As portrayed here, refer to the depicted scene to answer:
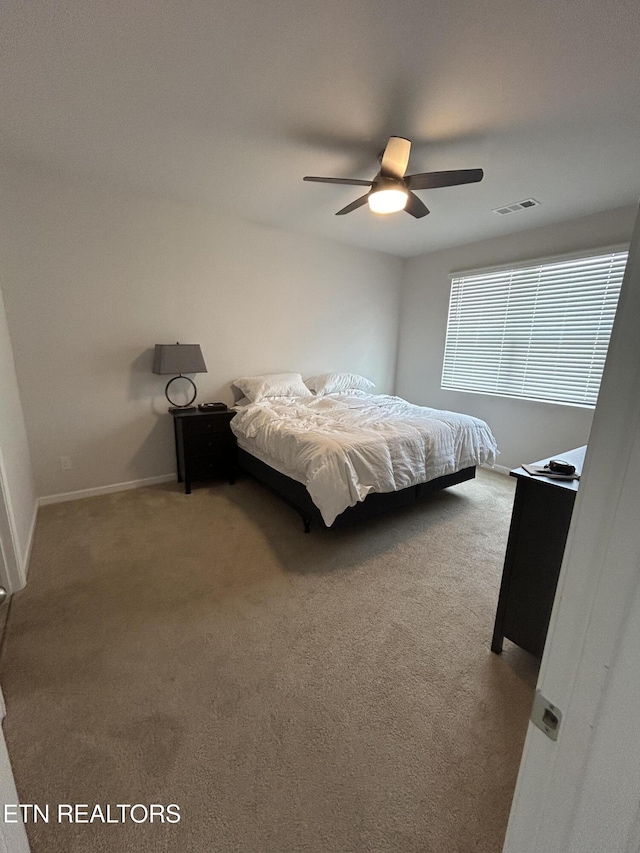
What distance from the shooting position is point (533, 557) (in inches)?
60.1

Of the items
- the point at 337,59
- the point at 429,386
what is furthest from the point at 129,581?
the point at 429,386

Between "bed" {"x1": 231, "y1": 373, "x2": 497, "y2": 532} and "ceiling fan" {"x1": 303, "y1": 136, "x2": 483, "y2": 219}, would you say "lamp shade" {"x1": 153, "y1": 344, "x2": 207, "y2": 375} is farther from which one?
"ceiling fan" {"x1": 303, "y1": 136, "x2": 483, "y2": 219}

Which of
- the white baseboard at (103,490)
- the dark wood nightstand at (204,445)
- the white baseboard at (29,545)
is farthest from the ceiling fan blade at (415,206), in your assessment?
the white baseboard at (29,545)

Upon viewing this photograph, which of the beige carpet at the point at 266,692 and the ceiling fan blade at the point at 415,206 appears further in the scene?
the ceiling fan blade at the point at 415,206

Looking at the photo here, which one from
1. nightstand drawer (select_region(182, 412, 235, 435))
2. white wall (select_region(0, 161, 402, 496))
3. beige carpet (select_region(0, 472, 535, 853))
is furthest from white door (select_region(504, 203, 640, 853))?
white wall (select_region(0, 161, 402, 496))

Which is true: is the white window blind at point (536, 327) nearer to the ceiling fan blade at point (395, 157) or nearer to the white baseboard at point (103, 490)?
the ceiling fan blade at point (395, 157)

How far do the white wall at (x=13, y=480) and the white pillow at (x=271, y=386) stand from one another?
1801mm

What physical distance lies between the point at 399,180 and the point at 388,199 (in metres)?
0.12

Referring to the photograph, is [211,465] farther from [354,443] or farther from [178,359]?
[354,443]

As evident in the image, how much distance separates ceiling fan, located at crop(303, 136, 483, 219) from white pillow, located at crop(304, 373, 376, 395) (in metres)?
2.01

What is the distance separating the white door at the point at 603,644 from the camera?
39 cm

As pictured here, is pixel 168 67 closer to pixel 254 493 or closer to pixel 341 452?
pixel 341 452

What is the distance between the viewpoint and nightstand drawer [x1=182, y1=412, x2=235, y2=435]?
3.21 metres

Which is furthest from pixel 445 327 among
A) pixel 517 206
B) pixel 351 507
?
pixel 351 507
